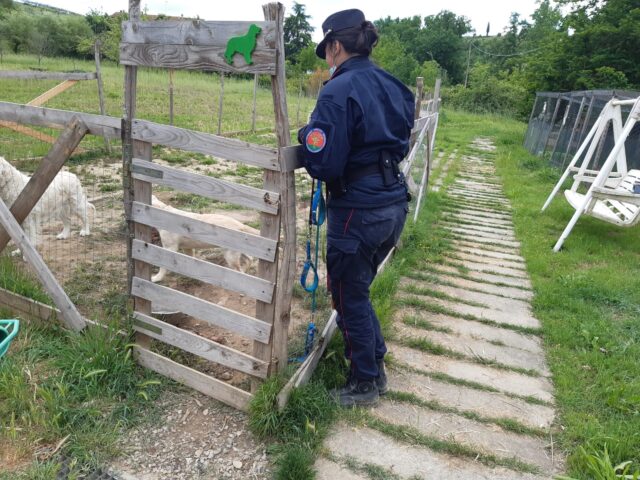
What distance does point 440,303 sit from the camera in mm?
5004

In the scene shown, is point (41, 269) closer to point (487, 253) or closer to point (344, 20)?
point (344, 20)

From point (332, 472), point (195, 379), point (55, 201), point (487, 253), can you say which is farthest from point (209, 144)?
point (487, 253)

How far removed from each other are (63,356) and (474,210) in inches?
301

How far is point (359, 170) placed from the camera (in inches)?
107

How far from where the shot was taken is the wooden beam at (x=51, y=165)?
3238 millimetres

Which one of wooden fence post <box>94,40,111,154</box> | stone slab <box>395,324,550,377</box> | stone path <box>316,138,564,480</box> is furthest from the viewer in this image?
wooden fence post <box>94,40,111,154</box>

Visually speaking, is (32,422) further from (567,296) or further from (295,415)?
(567,296)

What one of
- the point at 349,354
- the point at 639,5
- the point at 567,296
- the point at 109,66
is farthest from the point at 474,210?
the point at 109,66

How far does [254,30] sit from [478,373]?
10.0ft

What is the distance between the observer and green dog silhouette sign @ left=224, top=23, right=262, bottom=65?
7.95ft

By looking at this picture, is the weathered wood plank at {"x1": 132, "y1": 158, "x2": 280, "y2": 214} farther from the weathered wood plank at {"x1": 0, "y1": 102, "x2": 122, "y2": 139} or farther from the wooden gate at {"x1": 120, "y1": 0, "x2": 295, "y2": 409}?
the weathered wood plank at {"x1": 0, "y1": 102, "x2": 122, "y2": 139}

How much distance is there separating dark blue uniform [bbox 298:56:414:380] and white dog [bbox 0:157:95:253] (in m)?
3.53

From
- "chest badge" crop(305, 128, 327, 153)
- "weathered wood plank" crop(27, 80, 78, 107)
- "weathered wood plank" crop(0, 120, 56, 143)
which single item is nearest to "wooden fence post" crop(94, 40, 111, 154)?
"weathered wood plank" crop(27, 80, 78, 107)

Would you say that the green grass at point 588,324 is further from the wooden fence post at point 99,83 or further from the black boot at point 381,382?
the wooden fence post at point 99,83
